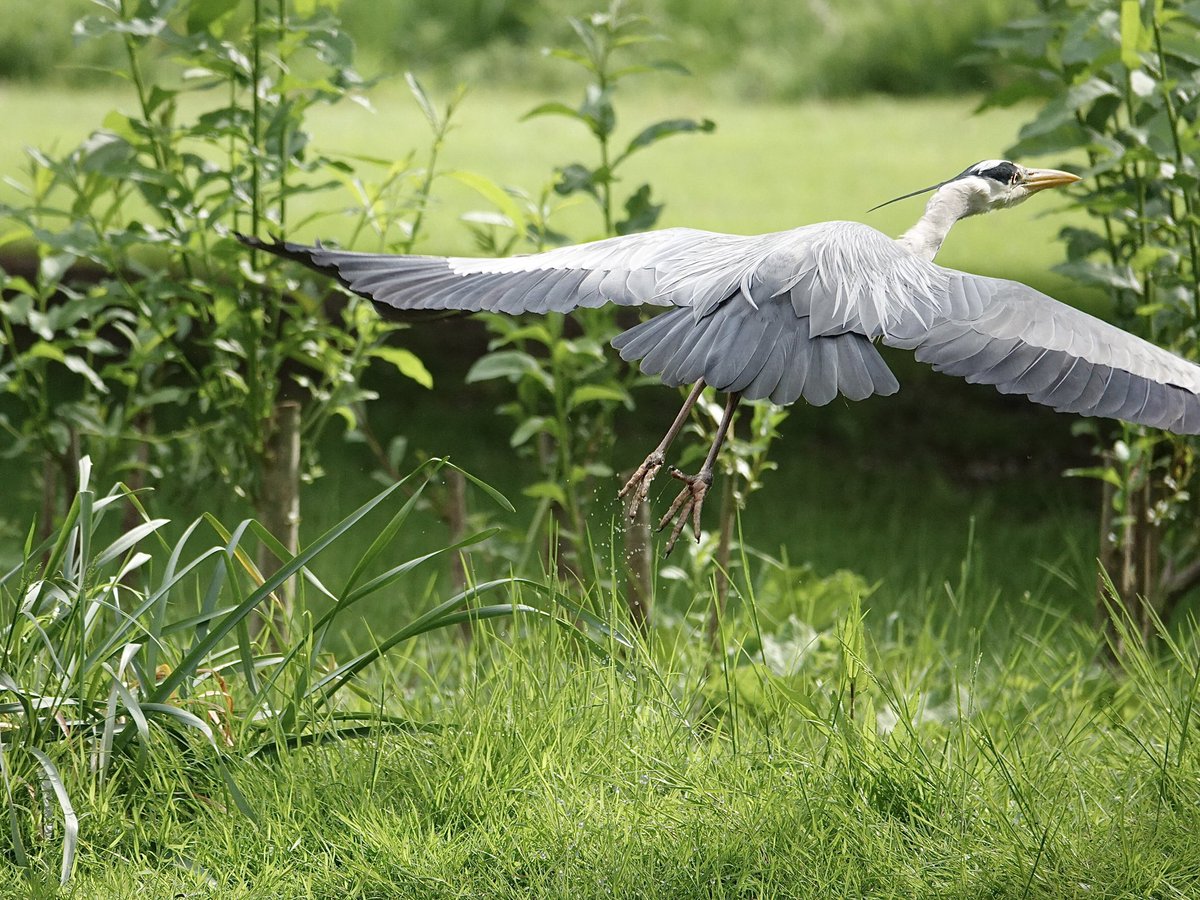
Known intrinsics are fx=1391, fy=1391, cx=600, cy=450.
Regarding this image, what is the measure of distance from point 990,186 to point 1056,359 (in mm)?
532

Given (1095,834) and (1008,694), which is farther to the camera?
(1008,694)

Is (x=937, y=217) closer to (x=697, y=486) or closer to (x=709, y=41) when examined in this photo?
(x=697, y=486)

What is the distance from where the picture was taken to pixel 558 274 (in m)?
2.28

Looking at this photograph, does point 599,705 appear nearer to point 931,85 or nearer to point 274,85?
point 274,85

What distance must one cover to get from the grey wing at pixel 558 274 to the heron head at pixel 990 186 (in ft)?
1.20

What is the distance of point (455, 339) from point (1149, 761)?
3.95 metres

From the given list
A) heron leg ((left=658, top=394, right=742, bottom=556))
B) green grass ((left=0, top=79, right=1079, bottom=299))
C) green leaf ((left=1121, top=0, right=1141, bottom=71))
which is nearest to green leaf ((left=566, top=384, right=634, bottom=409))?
heron leg ((left=658, top=394, right=742, bottom=556))

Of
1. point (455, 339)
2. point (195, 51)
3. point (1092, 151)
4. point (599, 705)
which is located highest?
point (195, 51)

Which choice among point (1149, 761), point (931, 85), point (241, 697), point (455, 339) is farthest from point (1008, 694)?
point (931, 85)

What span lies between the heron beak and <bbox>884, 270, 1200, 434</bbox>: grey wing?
42 centimetres

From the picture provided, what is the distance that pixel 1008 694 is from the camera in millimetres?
2932

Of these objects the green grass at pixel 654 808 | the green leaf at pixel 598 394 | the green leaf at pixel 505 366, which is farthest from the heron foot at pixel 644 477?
the green leaf at pixel 505 366

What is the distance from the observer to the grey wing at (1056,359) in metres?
1.91

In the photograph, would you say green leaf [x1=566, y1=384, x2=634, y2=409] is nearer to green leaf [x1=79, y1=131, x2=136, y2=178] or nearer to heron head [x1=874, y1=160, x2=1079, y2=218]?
heron head [x1=874, y1=160, x2=1079, y2=218]
